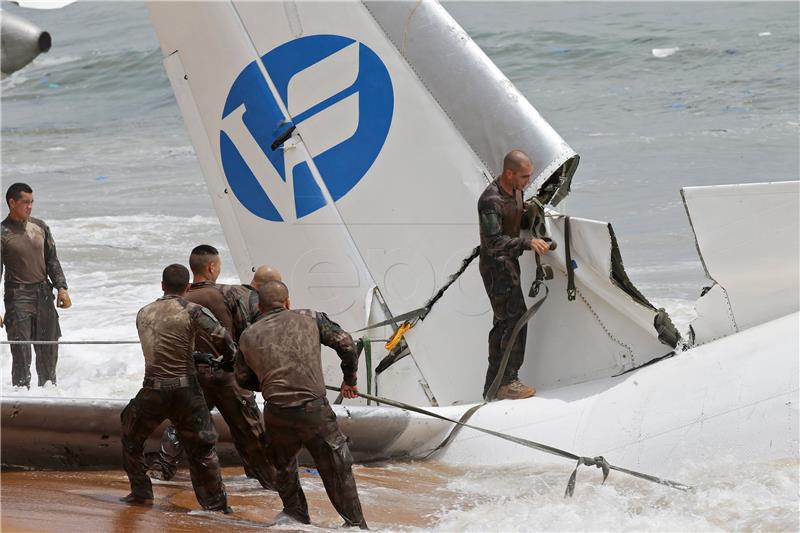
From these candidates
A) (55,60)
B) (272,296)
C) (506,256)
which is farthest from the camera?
(55,60)

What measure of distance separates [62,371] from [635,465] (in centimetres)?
676

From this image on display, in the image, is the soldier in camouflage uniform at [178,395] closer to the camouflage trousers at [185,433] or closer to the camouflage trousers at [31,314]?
the camouflage trousers at [185,433]

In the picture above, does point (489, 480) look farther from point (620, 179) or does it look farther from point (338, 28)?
point (620, 179)

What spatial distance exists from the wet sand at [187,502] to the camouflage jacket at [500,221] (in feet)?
3.44

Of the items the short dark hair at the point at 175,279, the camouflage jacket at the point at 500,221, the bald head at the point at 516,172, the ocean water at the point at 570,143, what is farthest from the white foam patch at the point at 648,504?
the short dark hair at the point at 175,279

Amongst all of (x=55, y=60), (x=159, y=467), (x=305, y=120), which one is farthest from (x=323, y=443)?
(x=55, y=60)

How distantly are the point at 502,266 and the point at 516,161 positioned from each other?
507 millimetres

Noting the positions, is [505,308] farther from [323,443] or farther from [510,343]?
[323,443]

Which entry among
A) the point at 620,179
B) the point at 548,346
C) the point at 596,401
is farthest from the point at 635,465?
the point at 620,179

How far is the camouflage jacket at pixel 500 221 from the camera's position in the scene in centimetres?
525

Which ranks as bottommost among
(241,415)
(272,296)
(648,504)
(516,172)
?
(648,504)

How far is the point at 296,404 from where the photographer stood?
14.6 ft

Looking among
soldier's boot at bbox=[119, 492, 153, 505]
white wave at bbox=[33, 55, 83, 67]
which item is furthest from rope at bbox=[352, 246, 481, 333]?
white wave at bbox=[33, 55, 83, 67]

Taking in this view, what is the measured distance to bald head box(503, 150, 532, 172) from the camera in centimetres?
520
